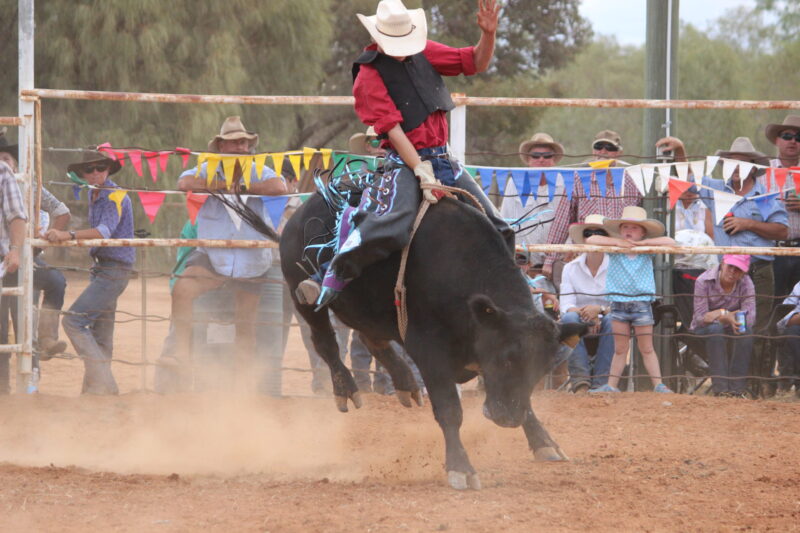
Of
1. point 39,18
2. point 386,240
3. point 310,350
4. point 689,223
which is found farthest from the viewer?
point 39,18

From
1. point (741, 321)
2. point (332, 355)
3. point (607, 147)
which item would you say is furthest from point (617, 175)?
point (332, 355)

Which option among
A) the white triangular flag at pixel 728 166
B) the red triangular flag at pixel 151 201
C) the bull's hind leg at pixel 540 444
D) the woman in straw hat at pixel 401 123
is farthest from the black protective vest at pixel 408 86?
the white triangular flag at pixel 728 166

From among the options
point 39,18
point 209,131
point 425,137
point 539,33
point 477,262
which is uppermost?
point 539,33

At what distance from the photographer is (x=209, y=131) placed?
18.1m

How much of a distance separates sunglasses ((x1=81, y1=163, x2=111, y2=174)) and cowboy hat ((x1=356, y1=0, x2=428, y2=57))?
339 centimetres

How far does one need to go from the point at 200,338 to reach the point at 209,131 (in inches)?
429

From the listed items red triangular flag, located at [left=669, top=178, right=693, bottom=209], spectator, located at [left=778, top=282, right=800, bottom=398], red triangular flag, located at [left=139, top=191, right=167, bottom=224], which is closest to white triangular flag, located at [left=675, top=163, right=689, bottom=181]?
red triangular flag, located at [left=669, top=178, right=693, bottom=209]

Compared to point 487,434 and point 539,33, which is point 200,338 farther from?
point 539,33

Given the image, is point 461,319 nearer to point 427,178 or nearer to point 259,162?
point 427,178

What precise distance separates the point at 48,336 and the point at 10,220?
1.16 meters

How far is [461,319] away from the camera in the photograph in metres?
4.86

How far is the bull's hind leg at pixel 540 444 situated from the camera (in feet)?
17.6

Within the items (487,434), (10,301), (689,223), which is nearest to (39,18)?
(10,301)

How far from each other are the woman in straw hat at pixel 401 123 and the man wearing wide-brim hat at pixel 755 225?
302 centimetres
